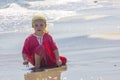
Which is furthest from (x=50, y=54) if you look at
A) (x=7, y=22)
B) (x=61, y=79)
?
(x=7, y=22)

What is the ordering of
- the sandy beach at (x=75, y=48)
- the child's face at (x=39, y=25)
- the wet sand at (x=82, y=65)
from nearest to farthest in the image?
the wet sand at (x=82, y=65) → the sandy beach at (x=75, y=48) → the child's face at (x=39, y=25)

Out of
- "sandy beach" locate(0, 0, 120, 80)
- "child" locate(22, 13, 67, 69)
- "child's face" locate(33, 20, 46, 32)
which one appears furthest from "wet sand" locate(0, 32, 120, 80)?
"child's face" locate(33, 20, 46, 32)

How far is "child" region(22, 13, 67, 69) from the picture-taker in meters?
6.67

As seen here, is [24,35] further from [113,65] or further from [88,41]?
[113,65]

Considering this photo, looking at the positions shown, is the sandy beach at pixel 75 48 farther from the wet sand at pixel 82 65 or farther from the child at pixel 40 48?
the child at pixel 40 48

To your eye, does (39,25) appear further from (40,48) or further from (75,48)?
(75,48)

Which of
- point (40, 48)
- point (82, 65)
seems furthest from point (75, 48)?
point (40, 48)

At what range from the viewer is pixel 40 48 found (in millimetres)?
6633

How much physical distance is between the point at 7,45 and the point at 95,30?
2381mm

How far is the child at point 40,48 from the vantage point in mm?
6668

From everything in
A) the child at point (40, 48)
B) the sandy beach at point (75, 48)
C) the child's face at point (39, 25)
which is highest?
the child's face at point (39, 25)

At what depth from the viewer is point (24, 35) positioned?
11086 millimetres

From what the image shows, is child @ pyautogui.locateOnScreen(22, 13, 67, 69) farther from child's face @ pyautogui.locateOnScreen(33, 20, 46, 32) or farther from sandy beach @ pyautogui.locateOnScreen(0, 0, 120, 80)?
sandy beach @ pyautogui.locateOnScreen(0, 0, 120, 80)

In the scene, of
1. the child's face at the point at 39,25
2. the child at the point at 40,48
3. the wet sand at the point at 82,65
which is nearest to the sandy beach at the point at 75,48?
the wet sand at the point at 82,65
